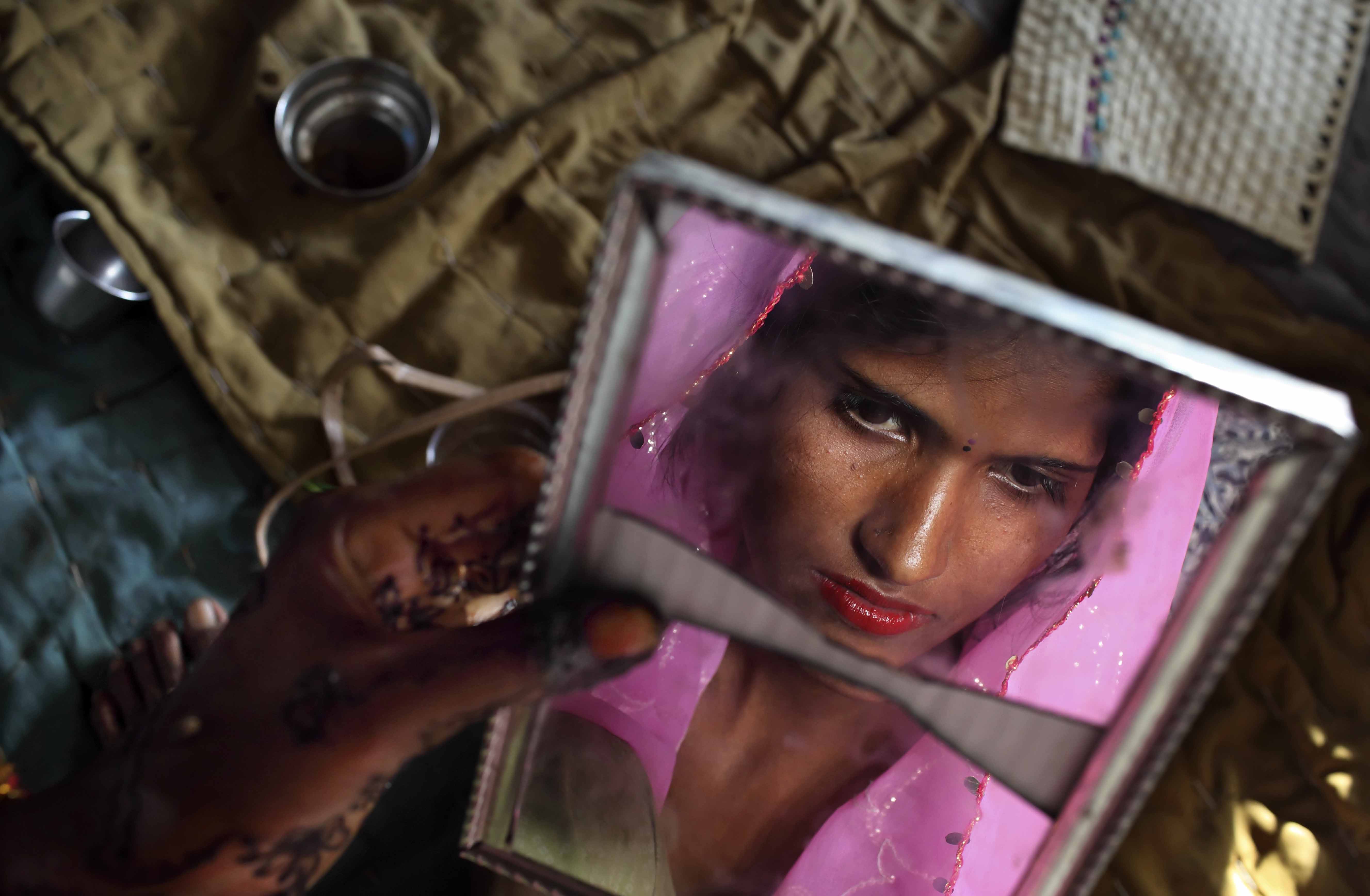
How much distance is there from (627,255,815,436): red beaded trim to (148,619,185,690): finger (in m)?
0.65

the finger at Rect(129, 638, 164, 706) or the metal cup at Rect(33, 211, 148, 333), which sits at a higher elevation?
the metal cup at Rect(33, 211, 148, 333)

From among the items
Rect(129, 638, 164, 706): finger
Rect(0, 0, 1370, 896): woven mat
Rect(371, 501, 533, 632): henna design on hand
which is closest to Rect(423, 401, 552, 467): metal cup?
Rect(0, 0, 1370, 896): woven mat

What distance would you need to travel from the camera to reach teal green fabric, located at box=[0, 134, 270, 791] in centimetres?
90

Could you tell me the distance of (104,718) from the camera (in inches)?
34.6

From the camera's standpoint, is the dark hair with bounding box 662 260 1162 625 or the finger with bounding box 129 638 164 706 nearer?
the dark hair with bounding box 662 260 1162 625

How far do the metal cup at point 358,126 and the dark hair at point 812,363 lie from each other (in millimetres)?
710

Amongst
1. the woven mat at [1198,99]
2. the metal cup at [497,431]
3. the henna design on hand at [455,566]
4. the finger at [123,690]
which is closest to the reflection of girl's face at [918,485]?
the henna design on hand at [455,566]

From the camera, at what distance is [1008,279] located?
35cm

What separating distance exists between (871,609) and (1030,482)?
4.1 inches

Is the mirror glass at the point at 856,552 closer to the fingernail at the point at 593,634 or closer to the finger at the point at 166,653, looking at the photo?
the fingernail at the point at 593,634

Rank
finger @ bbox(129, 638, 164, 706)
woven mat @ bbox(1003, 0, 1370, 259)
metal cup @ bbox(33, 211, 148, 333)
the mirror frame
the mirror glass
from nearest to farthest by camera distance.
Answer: the mirror frame → the mirror glass → finger @ bbox(129, 638, 164, 706) → metal cup @ bbox(33, 211, 148, 333) → woven mat @ bbox(1003, 0, 1370, 259)

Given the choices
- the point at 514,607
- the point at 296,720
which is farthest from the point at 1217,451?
the point at 296,720

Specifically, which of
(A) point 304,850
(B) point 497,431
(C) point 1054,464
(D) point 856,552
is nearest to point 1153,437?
(C) point 1054,464

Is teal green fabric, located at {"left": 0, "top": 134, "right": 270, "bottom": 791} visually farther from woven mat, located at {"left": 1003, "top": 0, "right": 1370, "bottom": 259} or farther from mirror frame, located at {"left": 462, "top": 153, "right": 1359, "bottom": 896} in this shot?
woven mat, located at {"left": 1003, "top": 0, "right": 1370, "bottom": 259}
